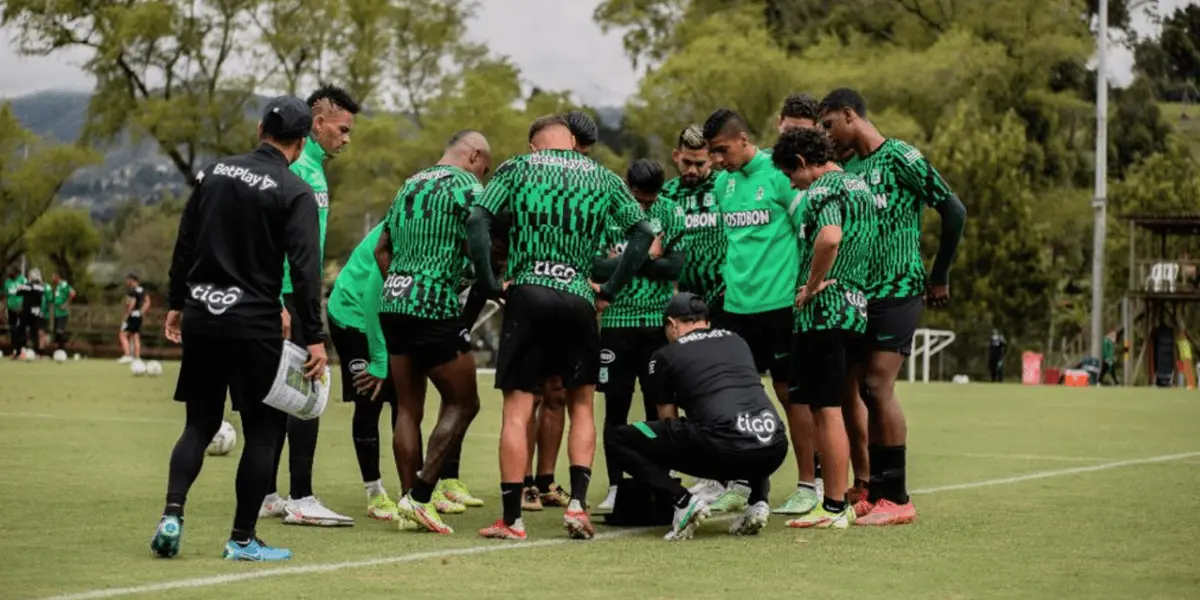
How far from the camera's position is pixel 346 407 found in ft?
73.4

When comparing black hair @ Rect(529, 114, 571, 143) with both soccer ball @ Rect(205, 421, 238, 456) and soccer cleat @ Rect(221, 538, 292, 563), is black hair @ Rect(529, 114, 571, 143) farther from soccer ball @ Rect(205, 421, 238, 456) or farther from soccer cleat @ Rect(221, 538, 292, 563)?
soccer ball @ Rect(205, 421, 238, 456)

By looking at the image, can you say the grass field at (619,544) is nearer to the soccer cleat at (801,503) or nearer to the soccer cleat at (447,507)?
the soccer cleat at (447,507)

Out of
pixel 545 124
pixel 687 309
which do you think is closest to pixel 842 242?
pixel 687 309

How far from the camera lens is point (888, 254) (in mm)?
10367

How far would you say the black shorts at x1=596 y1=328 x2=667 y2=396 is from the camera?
11.1 m

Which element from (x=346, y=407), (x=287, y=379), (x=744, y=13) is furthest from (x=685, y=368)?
(x=744, y=13)

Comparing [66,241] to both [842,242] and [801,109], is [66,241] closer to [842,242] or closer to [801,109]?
[801,109]

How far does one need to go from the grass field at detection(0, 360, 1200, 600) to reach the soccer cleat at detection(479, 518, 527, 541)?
16 centimetres

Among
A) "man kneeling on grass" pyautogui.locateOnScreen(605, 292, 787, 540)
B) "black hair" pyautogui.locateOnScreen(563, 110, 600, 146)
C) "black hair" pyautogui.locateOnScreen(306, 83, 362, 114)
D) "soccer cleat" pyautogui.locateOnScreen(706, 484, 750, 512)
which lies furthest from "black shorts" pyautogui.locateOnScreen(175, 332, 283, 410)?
"soccer cleat" pyautogui.locateOnScreen(706, 484, 750, 512)

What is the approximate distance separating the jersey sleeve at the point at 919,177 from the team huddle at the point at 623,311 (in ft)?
0.05

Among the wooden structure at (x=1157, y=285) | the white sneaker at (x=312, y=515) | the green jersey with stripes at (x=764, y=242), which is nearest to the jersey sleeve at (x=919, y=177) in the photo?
the green jersey with stripes at (x=764, y=242)

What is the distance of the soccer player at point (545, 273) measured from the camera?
9141mm

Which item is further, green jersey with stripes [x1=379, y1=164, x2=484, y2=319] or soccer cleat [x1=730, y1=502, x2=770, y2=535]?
green jersey with stripes [x1=379, y1=164, x2=484, y2=319]

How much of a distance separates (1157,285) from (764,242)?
43.5m
